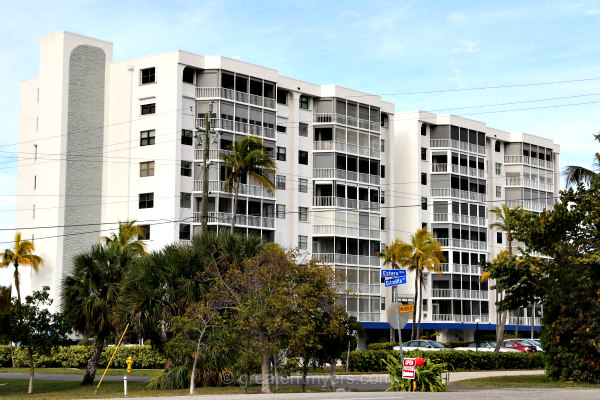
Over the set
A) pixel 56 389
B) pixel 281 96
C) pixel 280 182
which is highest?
pixel 281 96

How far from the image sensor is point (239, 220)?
6844cm

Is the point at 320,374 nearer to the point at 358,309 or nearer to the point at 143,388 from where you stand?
the point at 143,388

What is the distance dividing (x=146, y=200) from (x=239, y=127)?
9.17 metres

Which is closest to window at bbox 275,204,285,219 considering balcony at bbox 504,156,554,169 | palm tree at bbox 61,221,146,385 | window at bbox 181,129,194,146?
window at bbox 181,129,194,146

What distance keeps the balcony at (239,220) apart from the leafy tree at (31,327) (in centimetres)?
2601

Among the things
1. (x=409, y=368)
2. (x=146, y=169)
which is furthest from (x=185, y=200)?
(x=409, y=368)

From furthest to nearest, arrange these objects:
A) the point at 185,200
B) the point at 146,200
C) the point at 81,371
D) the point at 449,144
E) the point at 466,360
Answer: the point at 449,144, the point at 146,200, the point at 185,200, the point at 81,371, the point at 466,360

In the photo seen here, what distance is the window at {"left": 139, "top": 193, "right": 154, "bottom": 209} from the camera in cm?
6706

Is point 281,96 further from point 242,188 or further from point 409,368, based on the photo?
point 409,368

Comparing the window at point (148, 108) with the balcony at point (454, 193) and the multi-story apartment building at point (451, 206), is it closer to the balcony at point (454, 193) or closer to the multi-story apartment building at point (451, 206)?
the multi-story apartment building at point (451, 206)

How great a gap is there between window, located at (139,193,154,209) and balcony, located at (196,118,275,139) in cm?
660

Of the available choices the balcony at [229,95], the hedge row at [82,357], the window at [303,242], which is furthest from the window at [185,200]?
the hedge row at [82,357]

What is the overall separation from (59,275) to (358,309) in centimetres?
2552

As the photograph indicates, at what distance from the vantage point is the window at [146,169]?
67.4 metres
